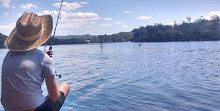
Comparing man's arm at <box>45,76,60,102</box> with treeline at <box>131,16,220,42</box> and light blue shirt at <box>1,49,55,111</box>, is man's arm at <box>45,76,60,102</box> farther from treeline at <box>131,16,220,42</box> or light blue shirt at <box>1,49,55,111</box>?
treeline at <box>131,16,220,42</box>

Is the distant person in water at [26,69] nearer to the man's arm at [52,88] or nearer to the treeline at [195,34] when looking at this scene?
the man's arm at [52,88]

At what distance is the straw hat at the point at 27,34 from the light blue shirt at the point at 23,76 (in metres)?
0.10

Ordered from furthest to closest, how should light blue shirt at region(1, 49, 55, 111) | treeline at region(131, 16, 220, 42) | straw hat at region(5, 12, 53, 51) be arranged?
treeline at region(131, 16, 220, 42), straw hat at region(5, 12, 53, 51), light blue shirt at region(1, 49, 55, 111)

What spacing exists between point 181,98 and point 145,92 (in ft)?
6.57

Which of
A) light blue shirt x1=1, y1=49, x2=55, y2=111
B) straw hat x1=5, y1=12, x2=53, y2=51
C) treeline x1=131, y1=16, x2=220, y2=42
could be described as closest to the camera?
light blue shirt x1=1, y1=49, x2=55, y2=111

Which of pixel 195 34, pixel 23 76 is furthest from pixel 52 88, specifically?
pixel 195 34

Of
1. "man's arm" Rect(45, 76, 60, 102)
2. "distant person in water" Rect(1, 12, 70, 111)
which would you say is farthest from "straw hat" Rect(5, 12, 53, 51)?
"man's arm" Rect(45, 76, 60, 102)

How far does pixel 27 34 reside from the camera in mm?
3334

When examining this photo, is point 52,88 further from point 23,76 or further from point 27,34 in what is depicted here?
point 27,34

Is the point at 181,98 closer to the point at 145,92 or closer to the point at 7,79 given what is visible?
the point at 145,92

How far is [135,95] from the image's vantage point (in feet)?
35.7

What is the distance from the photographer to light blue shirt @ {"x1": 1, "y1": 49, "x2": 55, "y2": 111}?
3152mm

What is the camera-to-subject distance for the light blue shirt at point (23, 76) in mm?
3152

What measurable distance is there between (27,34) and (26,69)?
56cm
